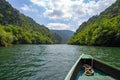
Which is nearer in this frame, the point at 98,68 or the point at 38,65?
the point at 98,68

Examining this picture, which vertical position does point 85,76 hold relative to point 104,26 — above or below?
below

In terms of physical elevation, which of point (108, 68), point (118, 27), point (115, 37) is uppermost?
point (118, 27)

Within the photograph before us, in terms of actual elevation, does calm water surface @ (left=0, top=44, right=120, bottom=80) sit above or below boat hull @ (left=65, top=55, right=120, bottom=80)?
below

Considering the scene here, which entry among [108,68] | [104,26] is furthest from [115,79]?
[104,26]

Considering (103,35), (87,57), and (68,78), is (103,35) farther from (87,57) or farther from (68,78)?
(68,78)

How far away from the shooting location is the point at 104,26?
113 metres

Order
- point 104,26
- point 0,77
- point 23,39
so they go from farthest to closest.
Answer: point 23,39 < point 104,26 < point 0,77

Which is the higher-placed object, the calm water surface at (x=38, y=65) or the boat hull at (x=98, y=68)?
the boat hull at (x=98, y=68)

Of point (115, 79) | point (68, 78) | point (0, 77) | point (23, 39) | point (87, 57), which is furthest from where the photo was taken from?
point (23, 39)

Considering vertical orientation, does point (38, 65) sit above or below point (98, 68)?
below

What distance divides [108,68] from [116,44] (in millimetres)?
84034

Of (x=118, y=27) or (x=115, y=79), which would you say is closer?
(x=115, y=79)

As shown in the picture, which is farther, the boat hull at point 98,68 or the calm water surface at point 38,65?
the calm water surface at point 38,65

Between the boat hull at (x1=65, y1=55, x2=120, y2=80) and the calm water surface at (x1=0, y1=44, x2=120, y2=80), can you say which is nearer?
the boat hull at (x1=65, y1=55, x2=120, y2=80)
